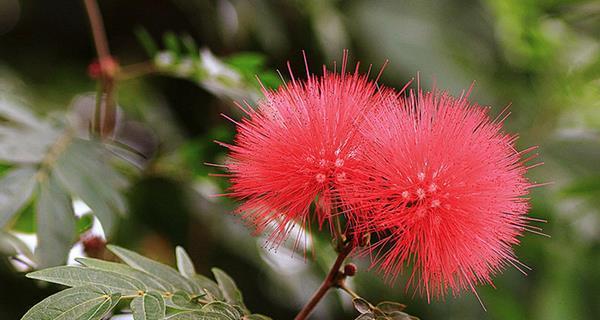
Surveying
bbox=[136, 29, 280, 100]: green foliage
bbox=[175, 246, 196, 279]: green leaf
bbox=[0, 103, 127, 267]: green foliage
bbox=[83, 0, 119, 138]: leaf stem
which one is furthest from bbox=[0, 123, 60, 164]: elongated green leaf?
bbox=[175, 246, 196, 279]: green leaf

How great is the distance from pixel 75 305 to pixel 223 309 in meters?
0.14

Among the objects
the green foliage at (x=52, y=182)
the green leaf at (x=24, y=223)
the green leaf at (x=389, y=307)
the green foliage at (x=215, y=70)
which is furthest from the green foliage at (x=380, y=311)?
the green leaf at (x=24, y=223)

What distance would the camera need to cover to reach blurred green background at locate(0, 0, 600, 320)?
164cm

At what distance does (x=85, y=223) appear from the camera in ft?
3.71

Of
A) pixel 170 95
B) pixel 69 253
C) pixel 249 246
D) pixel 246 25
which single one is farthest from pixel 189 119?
pixel 69 253

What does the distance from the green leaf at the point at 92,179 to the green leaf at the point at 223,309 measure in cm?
37

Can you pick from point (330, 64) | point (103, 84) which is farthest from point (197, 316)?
point (330, 64)

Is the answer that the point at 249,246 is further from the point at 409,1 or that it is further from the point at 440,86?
the point at 409,1

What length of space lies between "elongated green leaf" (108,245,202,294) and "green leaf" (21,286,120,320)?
97 millimetres

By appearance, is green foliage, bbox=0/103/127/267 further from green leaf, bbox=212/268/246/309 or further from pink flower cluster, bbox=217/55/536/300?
pink flower cluster, bbox=217/55/536/300

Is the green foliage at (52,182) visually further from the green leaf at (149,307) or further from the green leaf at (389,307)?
the green leaf at (389,307)

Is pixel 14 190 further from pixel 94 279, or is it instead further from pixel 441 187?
pixel 441 187

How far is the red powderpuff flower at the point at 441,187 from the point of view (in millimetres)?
712

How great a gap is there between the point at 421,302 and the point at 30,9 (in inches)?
53.2
